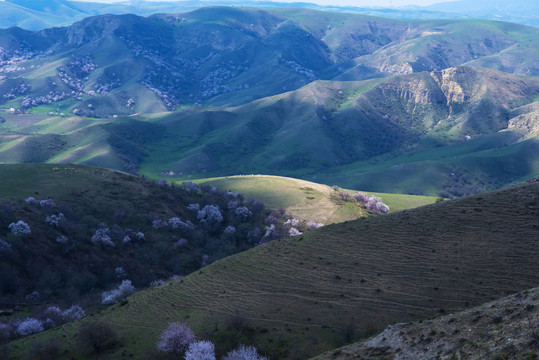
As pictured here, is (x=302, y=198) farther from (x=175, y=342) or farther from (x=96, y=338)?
(x=175, y=342)

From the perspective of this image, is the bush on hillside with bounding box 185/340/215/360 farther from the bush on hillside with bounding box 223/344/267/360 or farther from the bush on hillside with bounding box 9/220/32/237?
the bush on hillside with bounding box 9/220/32/237

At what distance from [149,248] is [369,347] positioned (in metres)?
54.4

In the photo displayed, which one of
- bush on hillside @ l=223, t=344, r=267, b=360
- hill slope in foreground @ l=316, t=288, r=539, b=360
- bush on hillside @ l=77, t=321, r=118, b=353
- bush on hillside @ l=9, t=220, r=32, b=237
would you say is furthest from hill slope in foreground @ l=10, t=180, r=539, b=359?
bush on hillside @ l=9, t=220, r=32, b=237

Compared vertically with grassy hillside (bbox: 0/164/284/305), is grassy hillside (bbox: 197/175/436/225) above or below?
below

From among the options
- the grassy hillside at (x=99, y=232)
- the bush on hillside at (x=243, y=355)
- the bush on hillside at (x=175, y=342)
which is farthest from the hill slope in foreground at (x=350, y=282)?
the grassy hillside at (x=99, y=232)

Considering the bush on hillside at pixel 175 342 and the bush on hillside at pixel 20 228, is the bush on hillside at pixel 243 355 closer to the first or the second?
the bush on hillside at pixel 175 342

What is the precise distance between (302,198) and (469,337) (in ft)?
304

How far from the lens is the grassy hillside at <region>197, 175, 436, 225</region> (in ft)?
340

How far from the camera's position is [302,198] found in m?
112

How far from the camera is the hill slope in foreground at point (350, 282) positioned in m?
29.3

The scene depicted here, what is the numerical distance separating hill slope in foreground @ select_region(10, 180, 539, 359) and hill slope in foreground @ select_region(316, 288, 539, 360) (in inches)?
216

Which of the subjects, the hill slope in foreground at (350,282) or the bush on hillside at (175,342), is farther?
the hill slope in foreground at (350,282)

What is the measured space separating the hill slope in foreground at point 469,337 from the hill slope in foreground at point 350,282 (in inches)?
216

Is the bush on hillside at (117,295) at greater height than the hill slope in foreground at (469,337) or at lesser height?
lesser
